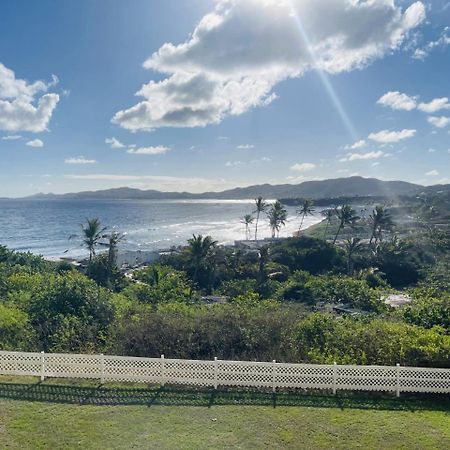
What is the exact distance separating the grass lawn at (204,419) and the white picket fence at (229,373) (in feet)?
0.82

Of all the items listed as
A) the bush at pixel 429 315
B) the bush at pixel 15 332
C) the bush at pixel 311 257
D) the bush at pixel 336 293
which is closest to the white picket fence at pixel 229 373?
the bush at pixel 15 332

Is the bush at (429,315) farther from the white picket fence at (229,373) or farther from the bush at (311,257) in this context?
the bush at (311,257)

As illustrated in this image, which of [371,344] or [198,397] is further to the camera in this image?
[371,344]

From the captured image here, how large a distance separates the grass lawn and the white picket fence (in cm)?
25

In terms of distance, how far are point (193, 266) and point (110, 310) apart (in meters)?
28.7

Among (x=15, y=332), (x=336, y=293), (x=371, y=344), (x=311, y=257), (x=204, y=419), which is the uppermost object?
(x=371, y=344)

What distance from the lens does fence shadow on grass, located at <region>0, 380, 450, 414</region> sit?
10.4 metres

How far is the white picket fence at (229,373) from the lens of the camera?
Answer: 35.8 feet

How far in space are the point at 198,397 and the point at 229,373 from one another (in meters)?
0.98

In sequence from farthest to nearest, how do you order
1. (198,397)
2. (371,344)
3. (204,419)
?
(371,344) < (198,397) < (204,419)

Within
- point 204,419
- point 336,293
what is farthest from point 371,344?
point 336,293

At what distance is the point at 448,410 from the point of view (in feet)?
34.1

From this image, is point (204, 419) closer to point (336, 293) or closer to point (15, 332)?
point (15, 332)

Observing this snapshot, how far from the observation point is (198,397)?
1075cm
